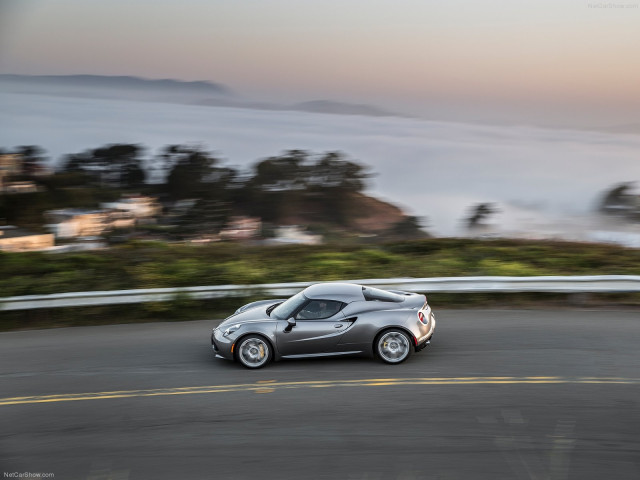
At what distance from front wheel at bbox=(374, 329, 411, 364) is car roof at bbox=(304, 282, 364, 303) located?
734 mm

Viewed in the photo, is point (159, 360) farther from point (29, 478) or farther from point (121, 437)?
point (29, 478)

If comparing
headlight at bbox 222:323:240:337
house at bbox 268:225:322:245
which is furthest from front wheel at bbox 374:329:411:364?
house at bbox 268:225:322:245

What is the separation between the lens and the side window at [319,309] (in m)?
9.70

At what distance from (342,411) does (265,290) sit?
6.00 meters

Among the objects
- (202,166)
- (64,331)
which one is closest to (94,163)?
(202,166)

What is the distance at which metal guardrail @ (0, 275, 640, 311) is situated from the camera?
13.1 metres

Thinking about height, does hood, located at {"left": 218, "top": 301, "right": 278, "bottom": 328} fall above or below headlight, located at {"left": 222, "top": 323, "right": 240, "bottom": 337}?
above

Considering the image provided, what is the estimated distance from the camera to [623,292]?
13008 mm

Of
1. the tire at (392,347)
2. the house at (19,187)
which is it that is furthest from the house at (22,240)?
the tire at (392,347)

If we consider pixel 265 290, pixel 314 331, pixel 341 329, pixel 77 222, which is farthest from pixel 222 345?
pixel 77 222

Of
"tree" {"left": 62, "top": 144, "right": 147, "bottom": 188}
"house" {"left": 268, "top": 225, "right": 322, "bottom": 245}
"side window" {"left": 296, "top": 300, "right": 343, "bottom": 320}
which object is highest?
"tree" {"left": 62, "top": 144, "right": 147, "bottom": 188}

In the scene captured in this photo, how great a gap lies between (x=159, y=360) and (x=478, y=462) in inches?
230

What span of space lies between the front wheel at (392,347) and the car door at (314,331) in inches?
22.0

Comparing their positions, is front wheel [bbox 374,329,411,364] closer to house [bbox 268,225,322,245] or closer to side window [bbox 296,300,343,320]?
side window [bbox 296,300,343,320]
